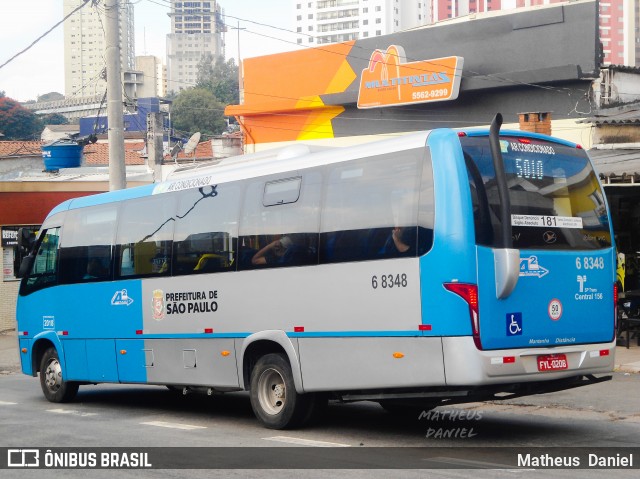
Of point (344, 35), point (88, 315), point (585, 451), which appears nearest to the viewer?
point (585, 451)

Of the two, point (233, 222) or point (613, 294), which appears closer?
point (613, 294)

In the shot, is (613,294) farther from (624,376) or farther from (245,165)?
(624,376)

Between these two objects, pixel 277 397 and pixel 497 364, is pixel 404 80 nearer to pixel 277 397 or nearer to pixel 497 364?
pixel 277 397

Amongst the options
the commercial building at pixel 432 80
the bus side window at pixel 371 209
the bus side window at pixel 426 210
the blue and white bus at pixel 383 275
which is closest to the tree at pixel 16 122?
the commercial building at pixel 432 80

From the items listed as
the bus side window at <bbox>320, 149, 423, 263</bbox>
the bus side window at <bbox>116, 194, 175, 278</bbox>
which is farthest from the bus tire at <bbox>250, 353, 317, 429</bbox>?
the bus side window at <bbox>116, 194, 175, 278</bbox>

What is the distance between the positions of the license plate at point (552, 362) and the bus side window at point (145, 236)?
17.6ft

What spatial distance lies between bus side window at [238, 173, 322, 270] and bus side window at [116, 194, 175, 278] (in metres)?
1.69

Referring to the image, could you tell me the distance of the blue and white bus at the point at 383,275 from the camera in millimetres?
9164

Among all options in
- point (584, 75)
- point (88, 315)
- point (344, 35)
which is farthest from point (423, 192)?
point (344, 35)

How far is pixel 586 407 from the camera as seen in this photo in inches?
496

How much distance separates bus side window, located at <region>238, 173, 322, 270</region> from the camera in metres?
10.8

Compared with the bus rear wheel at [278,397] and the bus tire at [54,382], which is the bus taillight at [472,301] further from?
the bus tire at [54,382]

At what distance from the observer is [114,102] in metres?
19.3

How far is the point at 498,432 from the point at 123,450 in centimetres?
392
